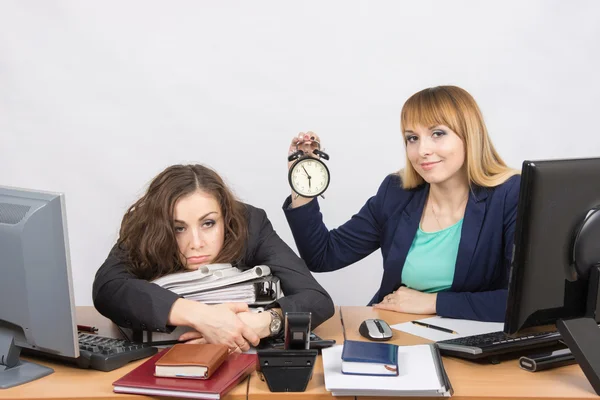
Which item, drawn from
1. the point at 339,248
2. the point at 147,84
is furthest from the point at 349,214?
the point at 147,84

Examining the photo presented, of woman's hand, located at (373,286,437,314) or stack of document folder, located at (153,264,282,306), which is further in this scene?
woman's hand, located at (373,286,437,314)

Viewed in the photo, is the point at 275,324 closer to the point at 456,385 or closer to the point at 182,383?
the point at 182,383

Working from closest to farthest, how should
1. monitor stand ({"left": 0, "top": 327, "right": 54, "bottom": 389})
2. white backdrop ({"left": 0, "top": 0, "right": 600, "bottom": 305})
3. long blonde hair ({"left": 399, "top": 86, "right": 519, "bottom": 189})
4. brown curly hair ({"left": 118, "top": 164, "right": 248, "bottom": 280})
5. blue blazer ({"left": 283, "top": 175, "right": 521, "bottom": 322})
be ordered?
monitor stand ({"left": 0, "top": 327, "right": 54, "bottom": 389}) → brown curly hair ({"left": 118, "top": 164, "right": 248, "bottom": 280}) → blue blazer ({"left": 283, "top": 175, "right": 521, "bottom": 322}) → long blonde hair ({"left": 399, "top": 86, "right": 519, "bottom": 189}) → white backdrop ({"left": 0, "top": 0, "right": 600, "bottom": 305})

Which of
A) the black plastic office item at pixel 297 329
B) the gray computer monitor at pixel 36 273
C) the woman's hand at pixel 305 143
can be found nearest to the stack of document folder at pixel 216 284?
the black plastic office item at pixel 297 329

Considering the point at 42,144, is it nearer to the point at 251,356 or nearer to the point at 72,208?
the point at 72,208

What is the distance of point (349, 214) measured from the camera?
4.16 meters

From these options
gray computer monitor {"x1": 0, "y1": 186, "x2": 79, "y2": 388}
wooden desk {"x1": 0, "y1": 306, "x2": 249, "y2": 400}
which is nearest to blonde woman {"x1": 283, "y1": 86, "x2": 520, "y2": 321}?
wooden desk {"x1": 0, "y1": 306, "x2": 249, "y2": 400}

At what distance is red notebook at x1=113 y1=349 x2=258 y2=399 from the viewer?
64.2 inches

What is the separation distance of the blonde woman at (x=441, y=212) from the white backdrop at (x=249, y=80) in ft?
4.19

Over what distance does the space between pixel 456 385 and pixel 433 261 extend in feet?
3.34

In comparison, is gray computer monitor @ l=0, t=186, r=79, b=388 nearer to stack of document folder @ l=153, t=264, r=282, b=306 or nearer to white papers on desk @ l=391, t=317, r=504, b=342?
stack of document folder @ l=153, t=264, r=282, b=306

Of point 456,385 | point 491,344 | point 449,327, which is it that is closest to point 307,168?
point 449,327

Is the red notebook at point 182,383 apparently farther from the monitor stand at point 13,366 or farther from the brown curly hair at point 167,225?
the brown curly hair at point 167,225

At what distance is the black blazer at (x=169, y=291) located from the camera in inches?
81.1
